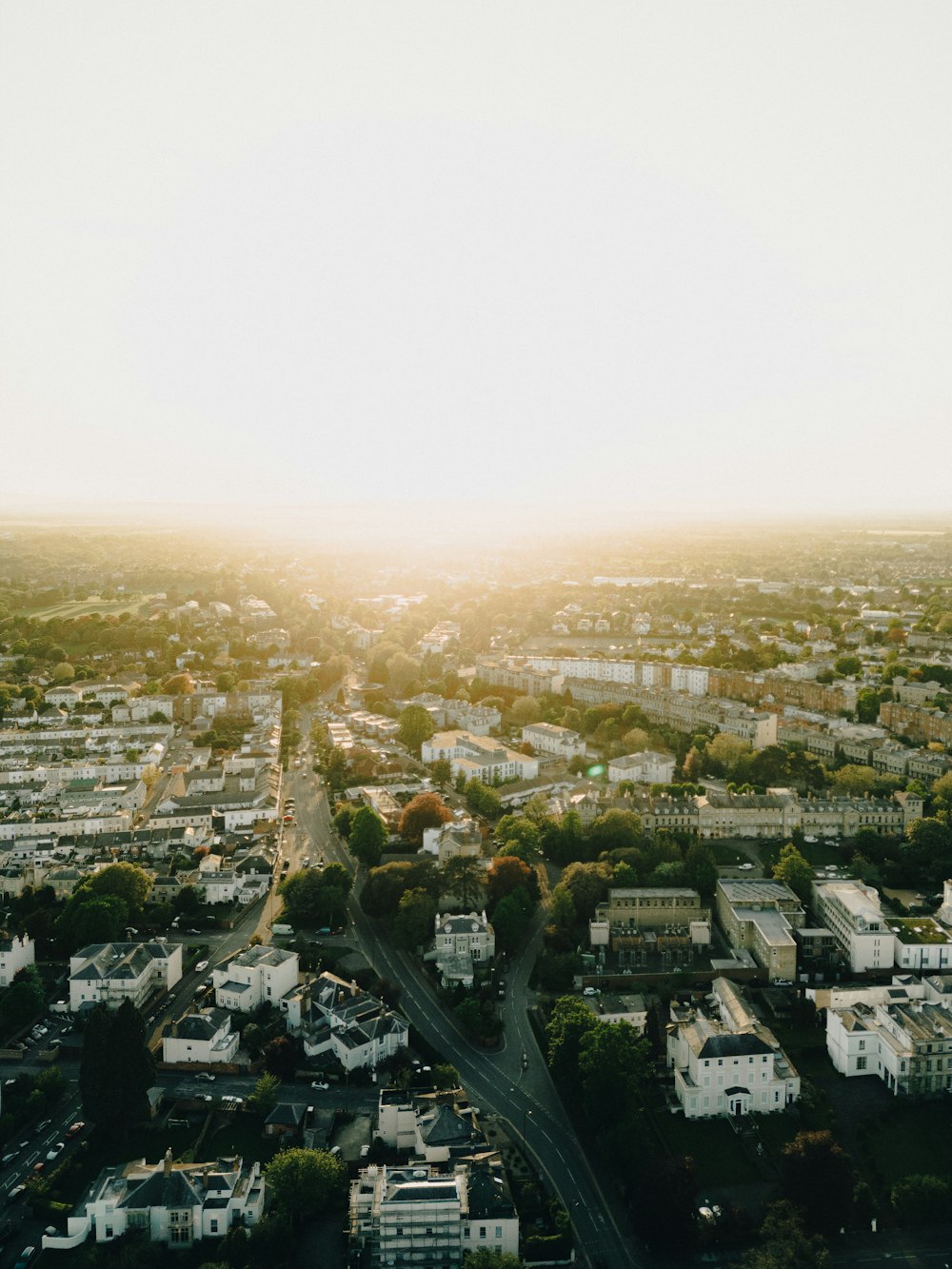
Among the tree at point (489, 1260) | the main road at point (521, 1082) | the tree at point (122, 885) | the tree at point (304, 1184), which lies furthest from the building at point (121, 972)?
the tree at point (489, 1260)

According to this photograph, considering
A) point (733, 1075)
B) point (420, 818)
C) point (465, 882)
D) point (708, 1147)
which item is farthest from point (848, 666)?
point (708, 1147)

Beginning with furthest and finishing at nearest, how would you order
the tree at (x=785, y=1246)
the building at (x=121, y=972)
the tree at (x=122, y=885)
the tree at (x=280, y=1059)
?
the tree at (x=122, y=885), the building at (x=121, y=972), the tree at (x=280, y=1059), the tree at (x=785, y=1246)

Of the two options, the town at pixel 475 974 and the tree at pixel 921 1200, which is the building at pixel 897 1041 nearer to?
the town at pixel 475 974

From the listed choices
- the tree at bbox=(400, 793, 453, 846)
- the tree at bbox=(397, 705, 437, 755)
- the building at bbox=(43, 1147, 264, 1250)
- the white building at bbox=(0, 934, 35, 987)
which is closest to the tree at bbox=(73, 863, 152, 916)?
the white building at bbox=(0, 934, 35, 987)

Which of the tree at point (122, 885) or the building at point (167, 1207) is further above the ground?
the tree at point (122, 885)

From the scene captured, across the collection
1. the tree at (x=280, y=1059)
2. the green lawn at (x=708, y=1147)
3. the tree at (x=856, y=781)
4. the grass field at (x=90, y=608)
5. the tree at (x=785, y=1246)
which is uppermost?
the tree at (x=856, y=781)

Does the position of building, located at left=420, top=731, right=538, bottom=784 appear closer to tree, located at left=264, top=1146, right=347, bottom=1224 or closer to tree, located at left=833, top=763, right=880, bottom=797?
tree, located at left=833, top=763, right=880, bottom=797

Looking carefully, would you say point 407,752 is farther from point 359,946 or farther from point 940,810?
point 940,810

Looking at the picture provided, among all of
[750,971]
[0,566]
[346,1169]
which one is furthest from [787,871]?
[0,566]
